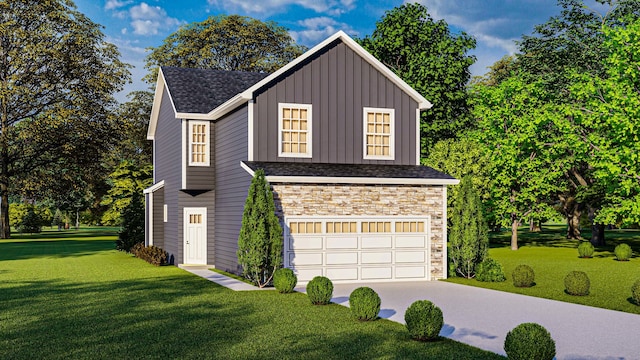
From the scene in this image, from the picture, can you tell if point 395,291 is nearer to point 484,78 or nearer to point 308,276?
point 308,276

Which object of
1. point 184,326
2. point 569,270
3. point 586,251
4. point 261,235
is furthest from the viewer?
point 586,251

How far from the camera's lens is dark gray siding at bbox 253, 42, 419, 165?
23828 millimetres

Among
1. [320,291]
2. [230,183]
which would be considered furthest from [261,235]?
[230,183]

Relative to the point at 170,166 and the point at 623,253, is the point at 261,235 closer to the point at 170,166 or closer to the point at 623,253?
the point at 170,166

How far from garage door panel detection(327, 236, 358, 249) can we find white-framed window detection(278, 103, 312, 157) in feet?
11.3

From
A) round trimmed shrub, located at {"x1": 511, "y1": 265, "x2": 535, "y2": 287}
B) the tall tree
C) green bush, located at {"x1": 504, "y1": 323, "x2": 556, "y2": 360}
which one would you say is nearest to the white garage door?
round trimmed shrub, located at {"x1": 511, "y1": 265, "x2": 535, "y2": 287}

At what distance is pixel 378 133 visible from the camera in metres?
25.3

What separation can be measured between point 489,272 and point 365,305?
1052 centimetres

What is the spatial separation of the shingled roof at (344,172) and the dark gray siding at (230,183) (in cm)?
115

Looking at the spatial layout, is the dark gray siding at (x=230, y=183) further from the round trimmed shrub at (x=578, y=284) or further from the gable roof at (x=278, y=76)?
the round trimmed shrub at (x=578, y=284)

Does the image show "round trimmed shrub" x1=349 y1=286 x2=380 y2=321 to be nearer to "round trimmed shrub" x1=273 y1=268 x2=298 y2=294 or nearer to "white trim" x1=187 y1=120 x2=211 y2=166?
"round trimmed shrub" x1=273 y1=268 x2=298 y2=294

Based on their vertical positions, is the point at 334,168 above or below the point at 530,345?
above

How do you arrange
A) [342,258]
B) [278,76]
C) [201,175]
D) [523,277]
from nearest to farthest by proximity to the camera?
[523,277] < [342,258] < [278,76] < [201,175]

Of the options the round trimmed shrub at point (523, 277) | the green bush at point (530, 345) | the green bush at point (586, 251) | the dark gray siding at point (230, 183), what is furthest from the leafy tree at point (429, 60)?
the green bush at point (530, 345)
